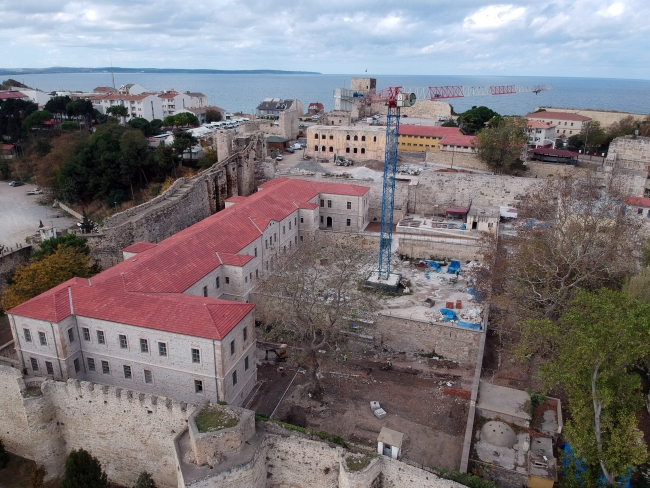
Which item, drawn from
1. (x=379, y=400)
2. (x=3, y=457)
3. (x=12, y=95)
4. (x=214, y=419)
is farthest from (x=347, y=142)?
(x=12, y=95)

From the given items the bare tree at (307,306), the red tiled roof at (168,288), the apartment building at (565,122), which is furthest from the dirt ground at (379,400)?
the apartment building at (565,122)

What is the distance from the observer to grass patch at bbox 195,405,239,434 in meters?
16.9

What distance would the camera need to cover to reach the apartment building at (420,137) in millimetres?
63531

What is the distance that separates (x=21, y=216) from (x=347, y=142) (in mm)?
38265

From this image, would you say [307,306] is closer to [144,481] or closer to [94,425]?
[144,481]

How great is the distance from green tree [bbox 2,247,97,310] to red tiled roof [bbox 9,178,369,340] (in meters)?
3.48

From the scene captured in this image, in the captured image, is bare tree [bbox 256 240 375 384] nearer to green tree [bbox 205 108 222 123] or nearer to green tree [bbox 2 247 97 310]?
green tree [bbox 2 247 97 310]

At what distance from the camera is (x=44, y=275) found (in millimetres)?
28047

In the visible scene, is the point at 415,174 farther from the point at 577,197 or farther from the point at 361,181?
Result: the point at 577,197

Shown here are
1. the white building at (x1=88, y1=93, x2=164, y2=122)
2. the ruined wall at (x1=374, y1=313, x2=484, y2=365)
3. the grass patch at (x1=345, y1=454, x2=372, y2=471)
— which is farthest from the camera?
the white building at (x1=88, y1=93, x2=164, y2=122)

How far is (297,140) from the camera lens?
76500 millimetres

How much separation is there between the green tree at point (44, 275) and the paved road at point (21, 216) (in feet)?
59.5

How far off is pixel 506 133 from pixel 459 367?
102 feet

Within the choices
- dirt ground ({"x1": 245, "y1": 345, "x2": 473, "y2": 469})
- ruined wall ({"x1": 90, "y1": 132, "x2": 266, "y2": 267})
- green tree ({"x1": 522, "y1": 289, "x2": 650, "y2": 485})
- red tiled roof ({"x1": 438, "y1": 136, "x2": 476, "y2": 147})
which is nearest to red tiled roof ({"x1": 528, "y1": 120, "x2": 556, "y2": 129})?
red tiled roof ({"x1": 438, "y1": 136, "x2": 476, "y2": 147})
